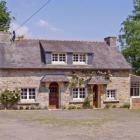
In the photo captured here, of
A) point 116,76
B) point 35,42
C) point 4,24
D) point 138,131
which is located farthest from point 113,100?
point 4,24

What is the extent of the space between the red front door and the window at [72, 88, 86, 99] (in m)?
1.58

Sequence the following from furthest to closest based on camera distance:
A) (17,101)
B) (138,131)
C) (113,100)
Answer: (113,100) → (17,101) → (138,131)

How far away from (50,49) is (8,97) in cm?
586

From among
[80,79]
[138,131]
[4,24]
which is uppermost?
[4,24]

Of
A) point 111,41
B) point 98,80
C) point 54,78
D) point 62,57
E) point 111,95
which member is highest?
point 111,41

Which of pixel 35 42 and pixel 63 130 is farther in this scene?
pixel 35 42

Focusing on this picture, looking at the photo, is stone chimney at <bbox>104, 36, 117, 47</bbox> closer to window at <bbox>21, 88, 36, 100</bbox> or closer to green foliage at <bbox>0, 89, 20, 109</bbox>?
window at <bbox>21, 88, 36, 100</bbox>

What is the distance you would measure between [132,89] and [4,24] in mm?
23696

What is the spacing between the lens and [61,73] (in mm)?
39875

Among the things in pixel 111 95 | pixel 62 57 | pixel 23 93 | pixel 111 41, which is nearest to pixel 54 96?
pixel 23 93

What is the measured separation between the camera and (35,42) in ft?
137

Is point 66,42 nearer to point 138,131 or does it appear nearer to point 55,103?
point 55,103

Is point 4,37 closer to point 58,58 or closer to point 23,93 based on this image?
point 58,58

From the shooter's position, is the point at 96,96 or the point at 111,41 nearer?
the point at 96,96
